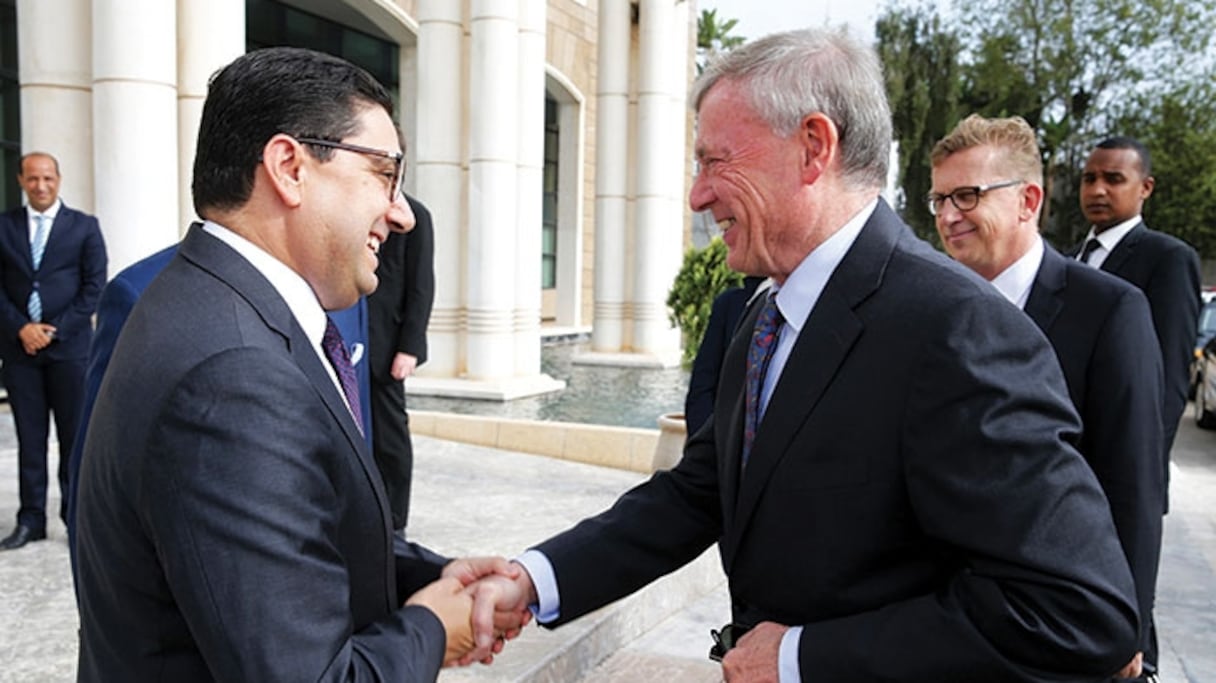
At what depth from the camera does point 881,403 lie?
160cm

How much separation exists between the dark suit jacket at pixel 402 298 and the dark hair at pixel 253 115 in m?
3.61

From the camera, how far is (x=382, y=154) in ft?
5.49

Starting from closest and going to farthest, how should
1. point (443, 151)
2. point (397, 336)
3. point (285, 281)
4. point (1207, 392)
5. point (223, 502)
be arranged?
1. point (223, 502)
2. point (285, 281)
3. point (397, 336)
4. point (443, 151)
5. point (1207, 392)

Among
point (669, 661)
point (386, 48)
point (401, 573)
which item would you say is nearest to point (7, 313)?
point (669, 661)

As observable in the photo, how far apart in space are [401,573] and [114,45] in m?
6.39

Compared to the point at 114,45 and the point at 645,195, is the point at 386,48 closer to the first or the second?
the point at 645,195

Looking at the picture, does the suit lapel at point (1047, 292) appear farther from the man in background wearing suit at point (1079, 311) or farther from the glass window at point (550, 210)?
the glass window at point (550, 210)

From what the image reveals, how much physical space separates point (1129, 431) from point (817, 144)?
121cm

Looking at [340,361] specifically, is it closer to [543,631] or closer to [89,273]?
[543,631]

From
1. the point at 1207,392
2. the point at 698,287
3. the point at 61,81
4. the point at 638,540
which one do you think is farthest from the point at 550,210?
the point at 638,540

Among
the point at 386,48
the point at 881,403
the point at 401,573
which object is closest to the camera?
the point at 881,403

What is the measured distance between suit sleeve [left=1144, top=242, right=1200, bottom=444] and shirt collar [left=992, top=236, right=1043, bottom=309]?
1363 millimetres

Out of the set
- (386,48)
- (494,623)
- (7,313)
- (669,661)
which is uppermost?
(386,48)

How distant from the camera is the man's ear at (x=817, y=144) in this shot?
173cm
